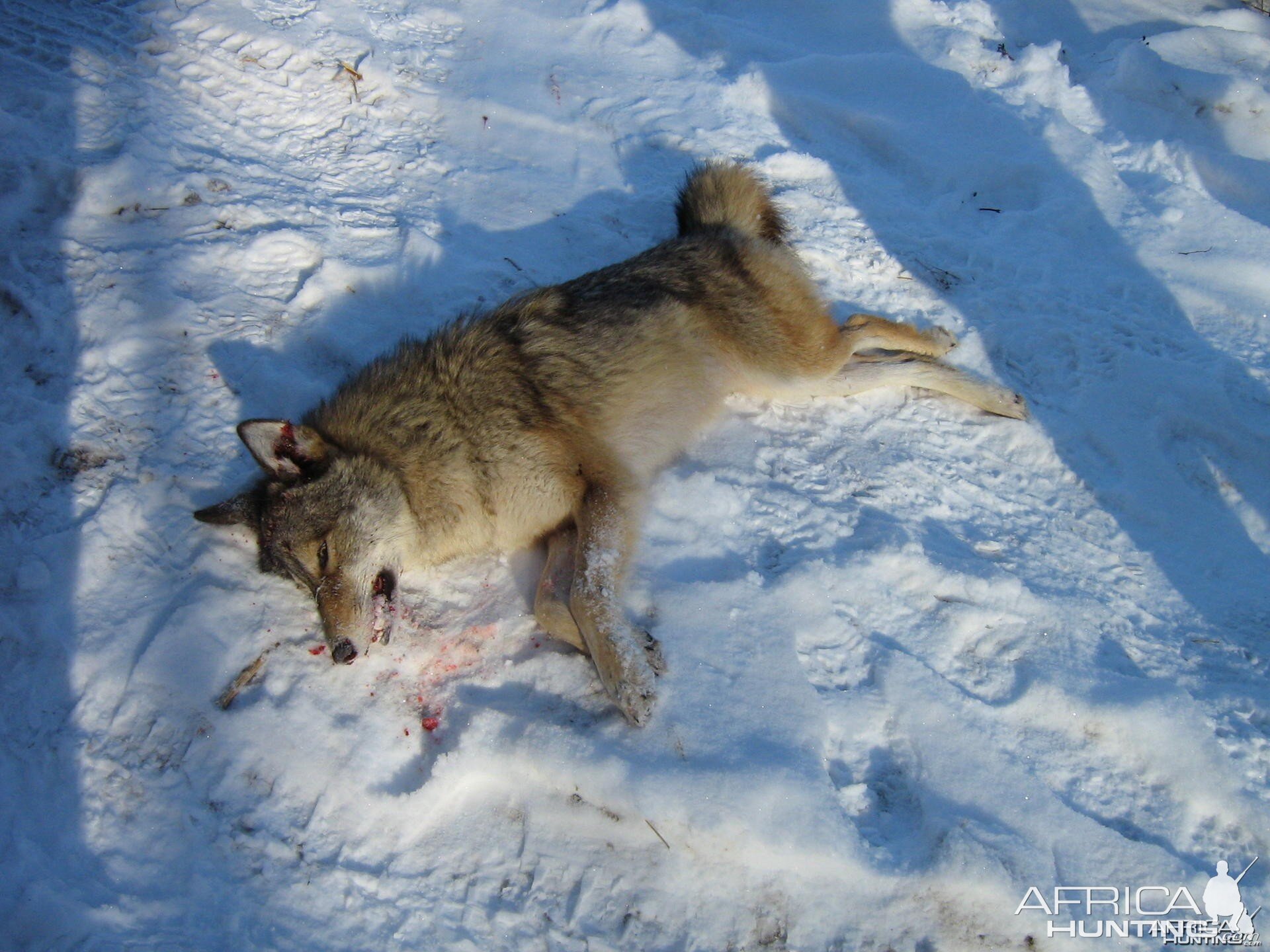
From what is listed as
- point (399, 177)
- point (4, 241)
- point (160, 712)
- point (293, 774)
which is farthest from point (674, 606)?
point (4, 241)

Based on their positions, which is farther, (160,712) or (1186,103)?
(1186,103)

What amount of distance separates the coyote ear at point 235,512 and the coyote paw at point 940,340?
12.8ft

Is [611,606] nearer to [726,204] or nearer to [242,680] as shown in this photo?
[242,680]

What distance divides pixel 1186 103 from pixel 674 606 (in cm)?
605

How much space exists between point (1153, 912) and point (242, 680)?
3.61 meters

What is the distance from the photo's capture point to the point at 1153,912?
2.56 m

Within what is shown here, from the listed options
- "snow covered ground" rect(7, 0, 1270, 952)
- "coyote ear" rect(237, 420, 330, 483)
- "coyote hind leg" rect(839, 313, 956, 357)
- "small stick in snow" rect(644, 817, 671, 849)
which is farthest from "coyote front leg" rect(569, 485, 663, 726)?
"coyote hind leg" rect(839, 313, 956, 357)

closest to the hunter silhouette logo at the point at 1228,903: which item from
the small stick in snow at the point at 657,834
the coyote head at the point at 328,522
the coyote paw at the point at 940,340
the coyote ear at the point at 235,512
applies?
the small stick in snow at the point at 657,834

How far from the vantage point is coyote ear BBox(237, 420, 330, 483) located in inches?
125

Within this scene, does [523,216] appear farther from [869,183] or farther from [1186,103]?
[1186,103]

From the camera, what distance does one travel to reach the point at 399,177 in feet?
16.5

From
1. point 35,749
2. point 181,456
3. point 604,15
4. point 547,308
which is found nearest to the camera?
point 35,749

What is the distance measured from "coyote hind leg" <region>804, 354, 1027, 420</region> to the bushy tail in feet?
3.64

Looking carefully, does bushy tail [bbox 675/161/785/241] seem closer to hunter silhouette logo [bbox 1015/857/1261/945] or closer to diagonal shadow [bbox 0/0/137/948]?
diagonal shadow [bbox 0/0/137/948]
